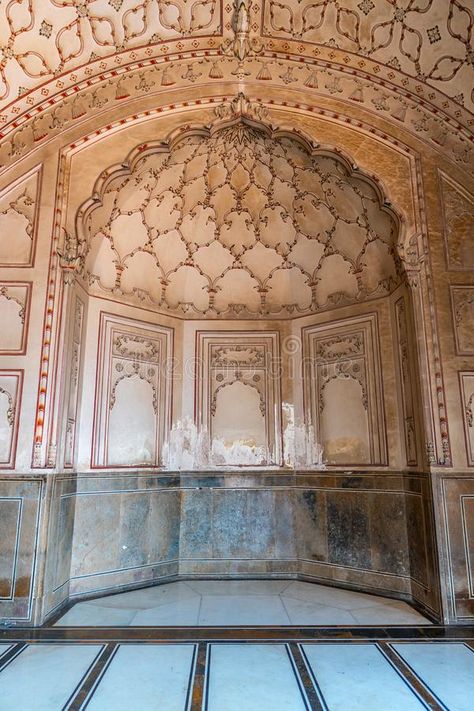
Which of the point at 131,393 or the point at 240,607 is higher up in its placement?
the point at 131,393

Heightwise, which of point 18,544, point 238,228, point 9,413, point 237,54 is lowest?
point 18,544

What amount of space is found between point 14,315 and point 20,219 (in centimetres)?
92

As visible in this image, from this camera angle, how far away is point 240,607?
4.28 meters

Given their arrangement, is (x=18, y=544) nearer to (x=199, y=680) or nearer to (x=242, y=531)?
(x=199, y=680)

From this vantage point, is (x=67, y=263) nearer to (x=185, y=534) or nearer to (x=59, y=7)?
(x=59, y=7)

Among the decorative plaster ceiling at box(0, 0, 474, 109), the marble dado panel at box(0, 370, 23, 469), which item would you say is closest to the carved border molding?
the decorative plaster ceiling at box(0, 0, 474, 109)

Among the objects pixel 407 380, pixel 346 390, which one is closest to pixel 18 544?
pixel 346 390

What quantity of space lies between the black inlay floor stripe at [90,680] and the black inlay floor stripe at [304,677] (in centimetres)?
116

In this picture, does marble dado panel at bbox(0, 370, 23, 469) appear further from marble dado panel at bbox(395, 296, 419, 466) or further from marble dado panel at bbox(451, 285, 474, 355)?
marble dado panel at bbox(451, 285, 474, 355)

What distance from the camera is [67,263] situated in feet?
14.5

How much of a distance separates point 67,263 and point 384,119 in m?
3.33

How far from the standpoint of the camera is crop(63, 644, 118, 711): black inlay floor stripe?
2.59 metres

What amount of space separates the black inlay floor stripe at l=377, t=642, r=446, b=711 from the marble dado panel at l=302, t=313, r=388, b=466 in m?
1.97

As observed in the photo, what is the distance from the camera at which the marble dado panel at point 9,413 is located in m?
4.08
